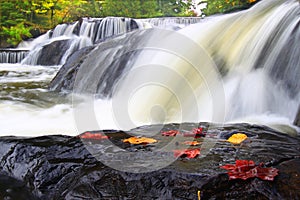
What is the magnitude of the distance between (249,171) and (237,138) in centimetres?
63

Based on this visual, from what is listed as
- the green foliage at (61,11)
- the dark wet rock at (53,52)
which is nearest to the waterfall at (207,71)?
the dark wet rock at (53,52)

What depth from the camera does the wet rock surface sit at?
1478 mm

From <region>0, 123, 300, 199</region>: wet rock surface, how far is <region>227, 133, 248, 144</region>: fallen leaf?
0.04 meters

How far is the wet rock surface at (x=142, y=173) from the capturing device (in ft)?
4.85

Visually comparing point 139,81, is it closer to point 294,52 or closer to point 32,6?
point 294,52

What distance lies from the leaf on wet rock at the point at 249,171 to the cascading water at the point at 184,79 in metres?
1.53

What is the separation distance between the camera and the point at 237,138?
2.18 m

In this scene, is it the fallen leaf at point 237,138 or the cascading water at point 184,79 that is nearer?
the fallen leaf at point 237,138

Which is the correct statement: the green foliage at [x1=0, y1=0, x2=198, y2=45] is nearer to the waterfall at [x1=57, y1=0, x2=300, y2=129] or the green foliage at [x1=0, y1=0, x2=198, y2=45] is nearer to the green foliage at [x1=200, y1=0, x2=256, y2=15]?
the green foliage at [x1=200, y1=0, x2=256, y2=15]

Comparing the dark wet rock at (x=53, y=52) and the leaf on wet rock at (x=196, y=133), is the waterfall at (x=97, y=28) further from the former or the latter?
the leaf on wet rock at (x=196, y=133)

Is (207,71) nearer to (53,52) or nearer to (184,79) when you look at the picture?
(184,79)

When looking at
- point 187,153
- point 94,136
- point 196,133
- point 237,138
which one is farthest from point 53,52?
point 187,153

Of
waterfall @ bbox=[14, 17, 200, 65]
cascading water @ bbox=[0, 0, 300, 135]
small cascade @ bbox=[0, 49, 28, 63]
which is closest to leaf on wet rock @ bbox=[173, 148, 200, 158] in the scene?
cascading water @ bbox=[0, 0, 300, 135]

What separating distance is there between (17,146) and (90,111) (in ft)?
8.06
